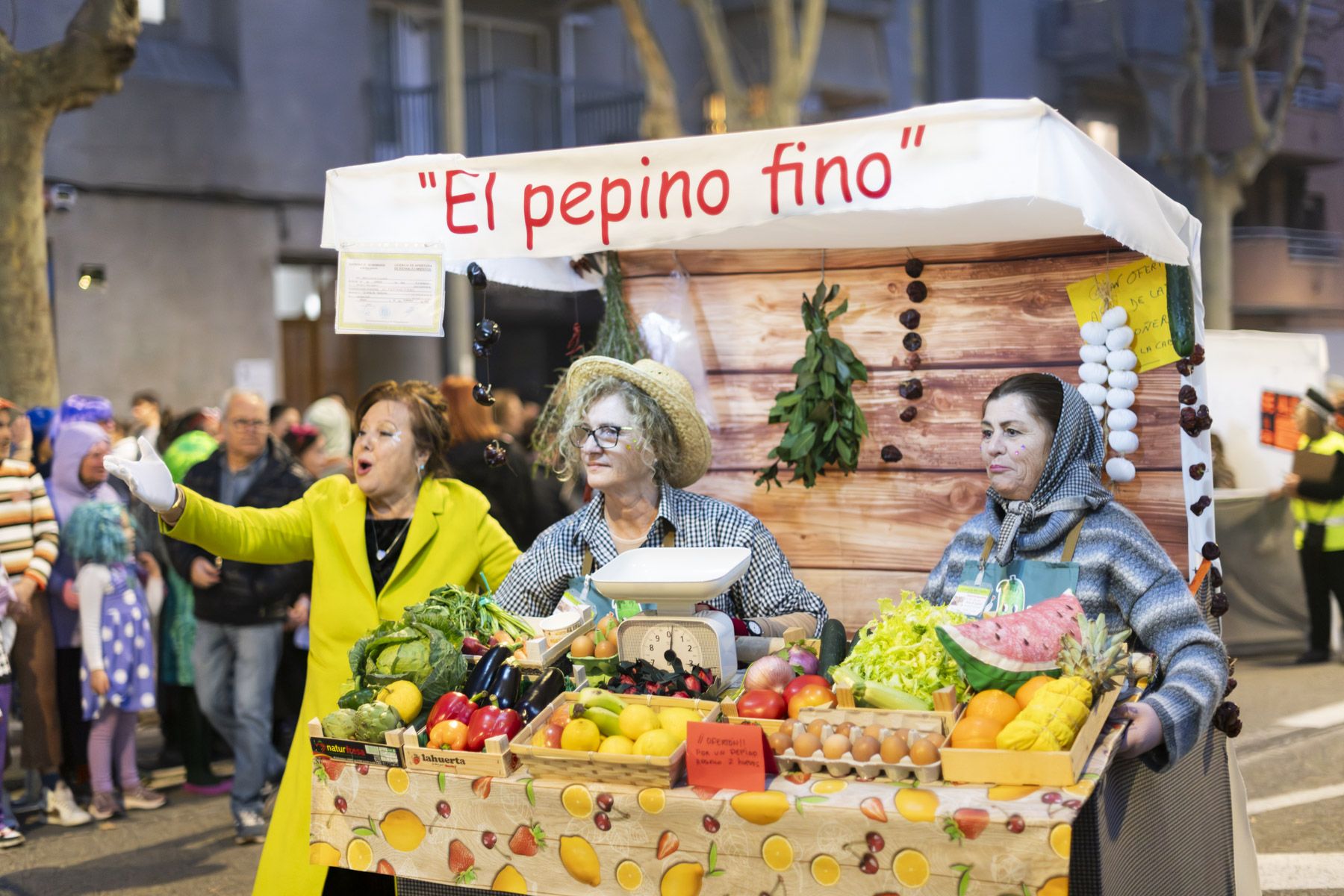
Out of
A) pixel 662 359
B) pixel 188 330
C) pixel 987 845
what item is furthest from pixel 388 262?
pixel 188 330

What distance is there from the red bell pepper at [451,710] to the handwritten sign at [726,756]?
1.79 feet

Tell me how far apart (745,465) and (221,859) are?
2698 millimetres

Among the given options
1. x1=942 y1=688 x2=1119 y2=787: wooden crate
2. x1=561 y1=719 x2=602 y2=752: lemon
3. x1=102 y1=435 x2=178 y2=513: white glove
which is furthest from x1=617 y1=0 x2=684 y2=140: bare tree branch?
x1=942 y1=688 x2=1119 y2=787: wooden crate

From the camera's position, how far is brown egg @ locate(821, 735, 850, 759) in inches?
103

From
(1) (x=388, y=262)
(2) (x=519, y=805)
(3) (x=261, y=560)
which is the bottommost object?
(2) (x=519, y=805)

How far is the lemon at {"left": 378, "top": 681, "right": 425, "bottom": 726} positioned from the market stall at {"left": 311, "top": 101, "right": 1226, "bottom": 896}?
16 centimetres

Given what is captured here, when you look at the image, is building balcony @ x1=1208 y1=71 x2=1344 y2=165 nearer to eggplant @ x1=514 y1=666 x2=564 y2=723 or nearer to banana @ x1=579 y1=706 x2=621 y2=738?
eggplant @ x1=514 y1=666 x2=564 y2=723

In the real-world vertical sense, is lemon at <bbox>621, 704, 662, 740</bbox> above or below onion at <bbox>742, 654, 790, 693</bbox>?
→ below

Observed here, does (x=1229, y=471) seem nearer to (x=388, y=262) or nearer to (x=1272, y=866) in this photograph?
(x=1272, y=866)

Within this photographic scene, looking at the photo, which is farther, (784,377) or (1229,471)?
(1229,471)

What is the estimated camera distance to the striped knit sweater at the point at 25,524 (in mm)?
5879

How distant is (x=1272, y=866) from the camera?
4.97 meters

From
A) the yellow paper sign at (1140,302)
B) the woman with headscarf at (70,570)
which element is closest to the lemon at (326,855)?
the yellow paper sign at (1140,302)

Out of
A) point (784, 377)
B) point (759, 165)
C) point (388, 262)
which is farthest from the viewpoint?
point (784, 377)
